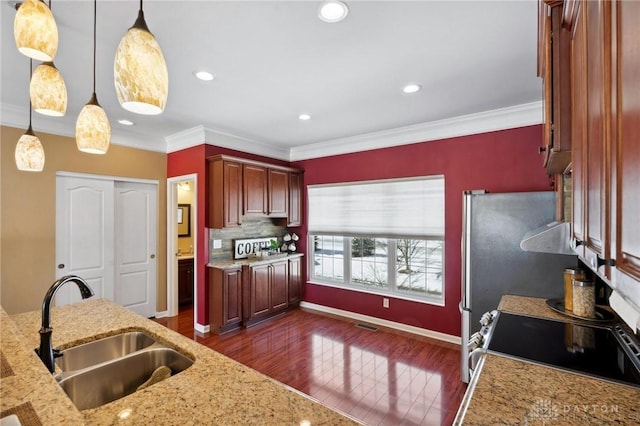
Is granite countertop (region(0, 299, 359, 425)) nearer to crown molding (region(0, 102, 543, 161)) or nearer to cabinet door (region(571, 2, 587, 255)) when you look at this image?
cabinet door (region(571, 2, 587, 255))

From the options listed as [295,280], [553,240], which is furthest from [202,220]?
[553,240]

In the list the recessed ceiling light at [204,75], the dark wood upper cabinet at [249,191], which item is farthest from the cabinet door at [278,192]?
the recessed ceiling light at [204,75]

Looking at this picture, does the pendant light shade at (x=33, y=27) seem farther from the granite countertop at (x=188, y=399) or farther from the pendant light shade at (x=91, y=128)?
the granite countertop at (x=188, y=399)

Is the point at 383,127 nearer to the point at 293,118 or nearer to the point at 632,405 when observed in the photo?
the point at 293,118

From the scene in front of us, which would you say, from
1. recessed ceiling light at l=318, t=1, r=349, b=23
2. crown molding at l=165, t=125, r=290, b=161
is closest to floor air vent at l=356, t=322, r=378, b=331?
crown molding at l=165, t=125, r=290, b=161

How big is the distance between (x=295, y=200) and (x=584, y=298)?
12.6 feet

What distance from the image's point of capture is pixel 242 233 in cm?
459

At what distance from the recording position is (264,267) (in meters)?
4.36

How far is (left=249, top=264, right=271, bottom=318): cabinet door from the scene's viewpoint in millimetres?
4172

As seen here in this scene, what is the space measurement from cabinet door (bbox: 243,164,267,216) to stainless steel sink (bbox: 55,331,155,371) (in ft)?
8.81

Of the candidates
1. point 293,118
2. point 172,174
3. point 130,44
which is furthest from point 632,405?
point 172,174

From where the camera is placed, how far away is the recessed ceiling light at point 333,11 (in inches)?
65.6

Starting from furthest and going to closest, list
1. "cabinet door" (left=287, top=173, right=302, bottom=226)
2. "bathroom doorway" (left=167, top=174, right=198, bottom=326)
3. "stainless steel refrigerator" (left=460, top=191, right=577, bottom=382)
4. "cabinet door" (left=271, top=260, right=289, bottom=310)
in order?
1. "cabinet door" (left=287, top=173, right=302, bottom=226)
2. "cabinet door" (left=271, top=260, right=289, bottom=310)
3. "bathroom doorway" (left=167, top=174, right=198, bottom=326)
4. "stainless steel refrigerator" (left=460, top=191, right=577, bottom=382)

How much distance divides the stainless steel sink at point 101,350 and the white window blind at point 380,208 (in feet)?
10.7
